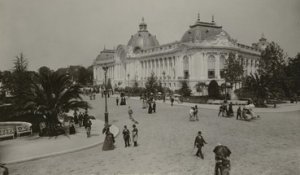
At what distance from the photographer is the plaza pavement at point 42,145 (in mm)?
12969

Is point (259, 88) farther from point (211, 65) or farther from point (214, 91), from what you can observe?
point (211, 65)

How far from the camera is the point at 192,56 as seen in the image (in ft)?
202

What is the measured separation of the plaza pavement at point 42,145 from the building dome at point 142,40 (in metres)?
70.3

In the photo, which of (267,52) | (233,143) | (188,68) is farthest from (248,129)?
(188,68)

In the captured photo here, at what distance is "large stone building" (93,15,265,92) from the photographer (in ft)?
200

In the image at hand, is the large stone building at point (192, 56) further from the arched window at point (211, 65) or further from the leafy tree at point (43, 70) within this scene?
the leafy tree at point (43, 70)

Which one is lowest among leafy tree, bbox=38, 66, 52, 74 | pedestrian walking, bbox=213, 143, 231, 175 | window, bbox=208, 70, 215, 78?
pedestrian walking, bbox=213, 143, 231, 175

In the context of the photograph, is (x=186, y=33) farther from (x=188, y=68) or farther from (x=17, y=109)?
(x=17, y=109)

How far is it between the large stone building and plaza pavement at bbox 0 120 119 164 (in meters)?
32.6

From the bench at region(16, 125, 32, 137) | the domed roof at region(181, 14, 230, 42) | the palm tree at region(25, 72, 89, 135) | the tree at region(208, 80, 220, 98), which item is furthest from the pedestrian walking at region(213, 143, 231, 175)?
the domed roof at region(181, 14, 230, 42)

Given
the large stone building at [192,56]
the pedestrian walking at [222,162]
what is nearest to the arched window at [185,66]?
the large stone building at [192,56]

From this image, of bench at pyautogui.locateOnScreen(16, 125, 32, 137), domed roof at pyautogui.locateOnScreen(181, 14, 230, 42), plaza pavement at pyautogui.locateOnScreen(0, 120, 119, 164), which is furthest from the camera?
domed roof at pyautogui.locateOnScreen(181, 14, 230, 42)

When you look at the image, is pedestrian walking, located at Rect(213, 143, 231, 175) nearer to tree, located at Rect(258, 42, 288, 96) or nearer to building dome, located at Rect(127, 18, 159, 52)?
tree, located at Rect(258, 42, 288, 96)

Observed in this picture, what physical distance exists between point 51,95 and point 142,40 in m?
71.7
